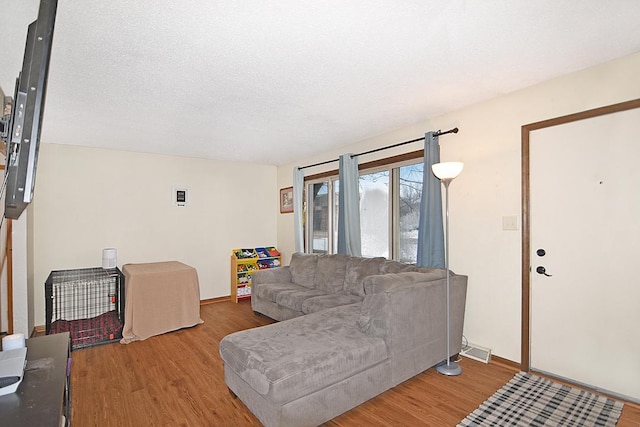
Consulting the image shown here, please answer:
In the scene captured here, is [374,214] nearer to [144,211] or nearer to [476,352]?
[476,352]

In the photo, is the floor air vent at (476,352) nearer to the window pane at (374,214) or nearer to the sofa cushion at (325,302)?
the sofa cushion at (325,302)

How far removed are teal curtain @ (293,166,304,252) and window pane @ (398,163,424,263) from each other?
1.72m

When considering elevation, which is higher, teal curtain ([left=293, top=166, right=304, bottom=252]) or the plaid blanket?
teal curtain ([left=293, top=166, right=304, bottom=252])

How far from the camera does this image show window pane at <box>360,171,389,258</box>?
13.0 ft

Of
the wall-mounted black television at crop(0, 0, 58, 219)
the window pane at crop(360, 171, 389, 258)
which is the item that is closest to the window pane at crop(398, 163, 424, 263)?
the window pane at crop(360, 171, 389, 258)

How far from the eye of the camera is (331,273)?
152 inches

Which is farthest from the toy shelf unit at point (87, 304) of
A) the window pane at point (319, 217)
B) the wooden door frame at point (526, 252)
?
the wooden door frame at point (526, 252)

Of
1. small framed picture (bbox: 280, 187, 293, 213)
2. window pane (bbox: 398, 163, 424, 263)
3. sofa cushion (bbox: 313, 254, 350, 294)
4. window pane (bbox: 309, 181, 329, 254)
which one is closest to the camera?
window pane (bbox: 398, 163, 424, 263)

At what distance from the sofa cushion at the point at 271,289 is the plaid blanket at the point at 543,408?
2.30 m

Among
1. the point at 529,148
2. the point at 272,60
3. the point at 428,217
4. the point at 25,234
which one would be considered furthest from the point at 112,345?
the point at 529,148

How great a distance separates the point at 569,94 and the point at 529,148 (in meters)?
0.45

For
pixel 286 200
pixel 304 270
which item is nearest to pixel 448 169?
pixel 304 270

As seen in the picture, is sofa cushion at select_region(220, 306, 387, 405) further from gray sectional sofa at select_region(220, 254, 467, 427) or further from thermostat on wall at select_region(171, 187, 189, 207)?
thermostat on wall at select_region(171, 187, 189, 207)

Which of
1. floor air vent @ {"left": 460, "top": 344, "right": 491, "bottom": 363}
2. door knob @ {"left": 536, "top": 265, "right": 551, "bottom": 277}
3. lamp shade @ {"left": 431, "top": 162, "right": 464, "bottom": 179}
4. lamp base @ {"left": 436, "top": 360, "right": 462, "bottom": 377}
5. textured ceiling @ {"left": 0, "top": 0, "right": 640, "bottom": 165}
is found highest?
textured ceiling @ {"left": 0, "top": 0, "right": 640, "bottom": 165}
